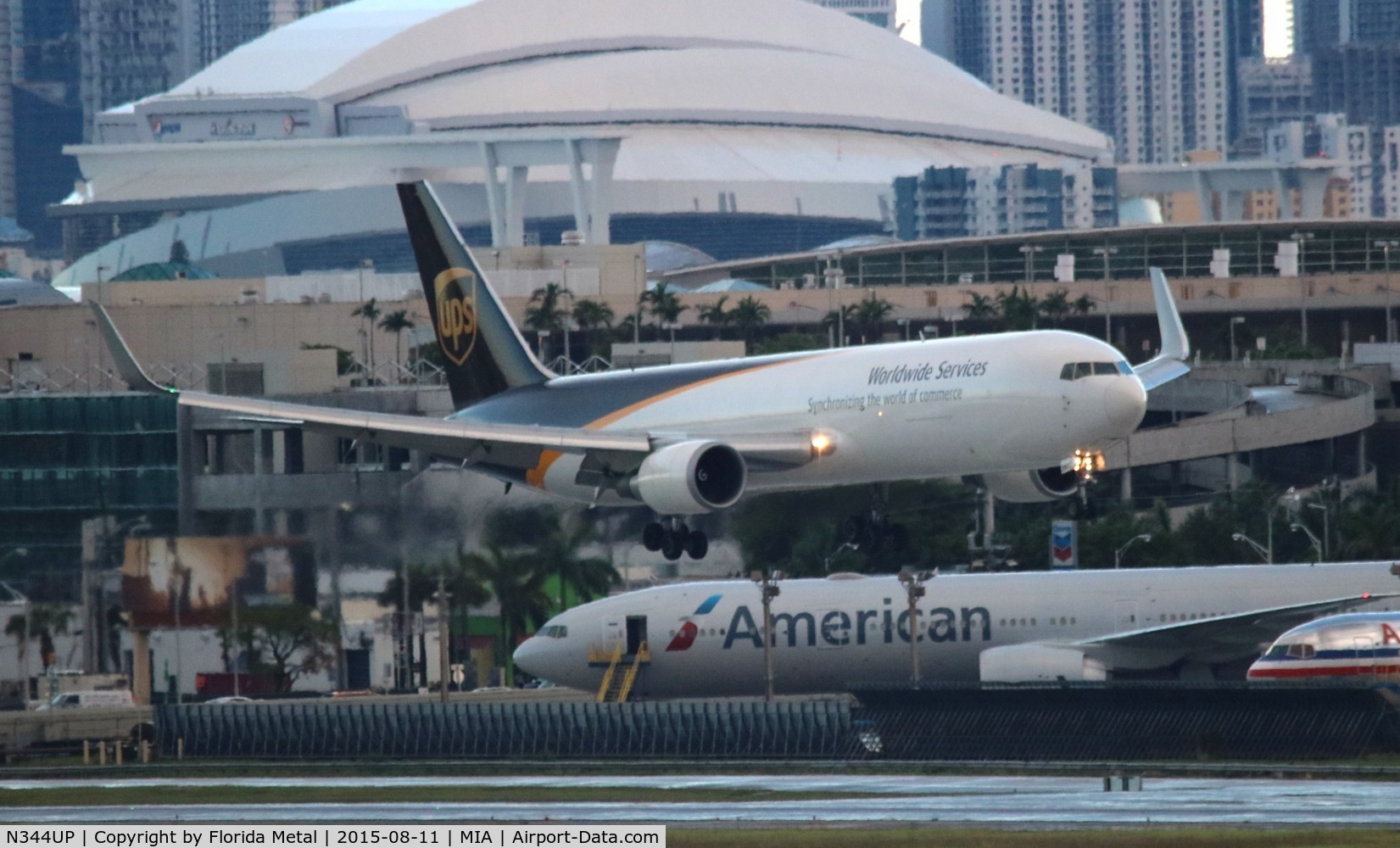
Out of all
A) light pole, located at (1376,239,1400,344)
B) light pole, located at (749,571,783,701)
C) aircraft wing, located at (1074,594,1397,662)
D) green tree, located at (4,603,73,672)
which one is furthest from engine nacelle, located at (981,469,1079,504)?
light pole, located at (1376,239,1400,344)

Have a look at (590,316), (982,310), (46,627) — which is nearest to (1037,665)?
(46,627)

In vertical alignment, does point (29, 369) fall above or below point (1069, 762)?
above

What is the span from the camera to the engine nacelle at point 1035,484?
57531mm

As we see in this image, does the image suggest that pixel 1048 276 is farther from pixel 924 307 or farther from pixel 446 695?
pixel 446 695

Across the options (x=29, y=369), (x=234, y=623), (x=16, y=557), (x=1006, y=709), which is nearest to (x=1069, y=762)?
(x=1006, y=709)

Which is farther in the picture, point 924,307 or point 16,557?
point 924,307

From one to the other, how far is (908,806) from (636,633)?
68.6 ft

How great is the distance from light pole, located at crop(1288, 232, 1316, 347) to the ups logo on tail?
94994mm

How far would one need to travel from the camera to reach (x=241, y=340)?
135625 millimetres

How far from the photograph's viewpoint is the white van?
243 feet

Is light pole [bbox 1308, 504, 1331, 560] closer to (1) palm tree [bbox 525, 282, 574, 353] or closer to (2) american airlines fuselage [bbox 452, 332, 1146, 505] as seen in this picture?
(2) american airlines fuselage [bbox 452, 332, 1146, 505]

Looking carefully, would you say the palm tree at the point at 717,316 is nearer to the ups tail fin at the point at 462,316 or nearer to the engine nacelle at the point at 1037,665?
the ups tail fin at the point at 462,316

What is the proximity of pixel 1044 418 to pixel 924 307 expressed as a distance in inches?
4784

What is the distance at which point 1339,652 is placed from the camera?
58594 millimetres
